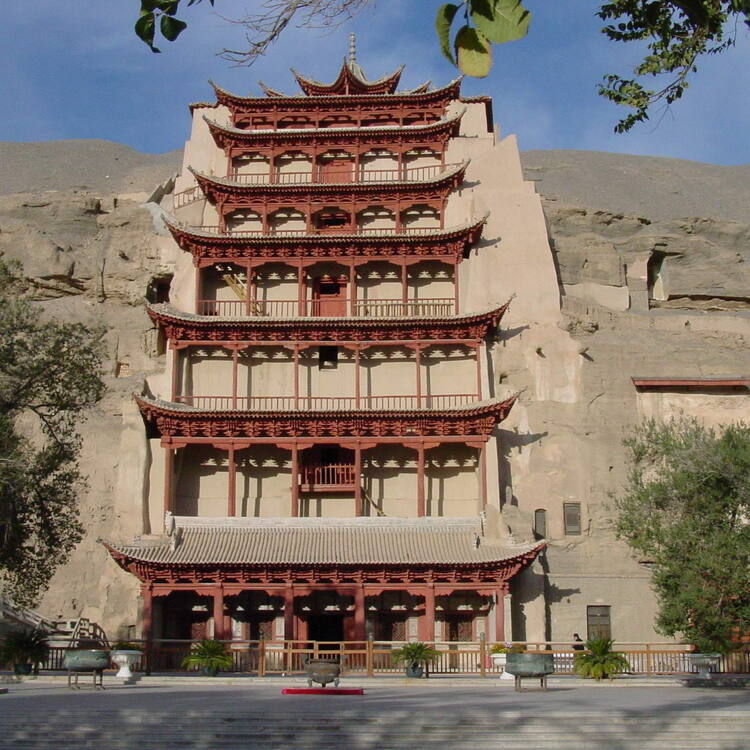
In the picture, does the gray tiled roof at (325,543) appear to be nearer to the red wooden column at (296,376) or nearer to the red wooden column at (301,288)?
the red wooden column at (296,376)

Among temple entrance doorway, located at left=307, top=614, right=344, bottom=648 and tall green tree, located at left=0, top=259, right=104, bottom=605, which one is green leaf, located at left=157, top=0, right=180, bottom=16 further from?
temple entrance doorway, located at left=307, top=614, right=344, bottom=648

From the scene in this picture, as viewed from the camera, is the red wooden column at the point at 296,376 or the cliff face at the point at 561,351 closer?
the cliff face at the point at 561,351

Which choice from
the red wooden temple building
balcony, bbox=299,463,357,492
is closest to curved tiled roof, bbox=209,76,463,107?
the red wooden temple building

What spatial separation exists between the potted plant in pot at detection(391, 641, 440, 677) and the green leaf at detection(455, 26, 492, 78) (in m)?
23.6

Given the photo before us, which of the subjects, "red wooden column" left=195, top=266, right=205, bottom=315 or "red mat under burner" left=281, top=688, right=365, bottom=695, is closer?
"red mat under burner" left=281, top=688, right=365, bottom=695

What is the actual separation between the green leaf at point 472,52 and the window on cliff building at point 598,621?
32.4 meters

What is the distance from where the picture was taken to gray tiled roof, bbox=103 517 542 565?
3209cm

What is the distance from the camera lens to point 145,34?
4.87 metres

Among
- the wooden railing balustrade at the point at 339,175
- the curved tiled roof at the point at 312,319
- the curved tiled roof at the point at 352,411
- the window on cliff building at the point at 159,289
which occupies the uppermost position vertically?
the wooden railing balustrade at the point at 339,175

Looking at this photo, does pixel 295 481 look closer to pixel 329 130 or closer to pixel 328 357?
pixel 328 357

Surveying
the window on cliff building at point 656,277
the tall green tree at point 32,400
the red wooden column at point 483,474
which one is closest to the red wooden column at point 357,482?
the red wooden column at point 483,474

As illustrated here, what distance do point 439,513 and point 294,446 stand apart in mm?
5627

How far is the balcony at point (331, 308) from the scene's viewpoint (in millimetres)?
39812

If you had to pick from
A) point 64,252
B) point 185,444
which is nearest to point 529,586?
point 185,444
